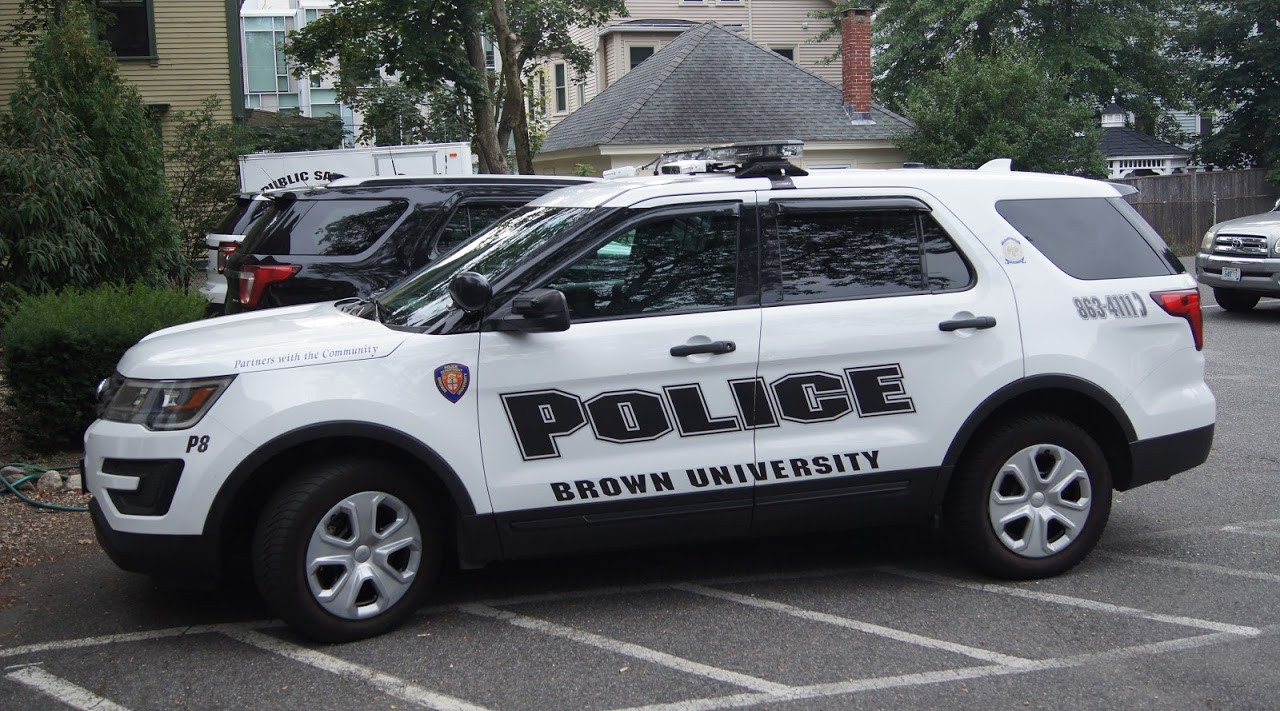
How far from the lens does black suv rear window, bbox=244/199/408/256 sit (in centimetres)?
820

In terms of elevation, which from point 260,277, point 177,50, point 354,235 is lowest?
point 260,277

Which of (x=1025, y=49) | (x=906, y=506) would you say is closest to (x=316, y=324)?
(x=906, y=506)

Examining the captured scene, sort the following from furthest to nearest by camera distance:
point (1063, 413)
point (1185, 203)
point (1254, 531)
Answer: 1. point (1185, 203)
2. point (1254, 531)
3. point (1063, 413)

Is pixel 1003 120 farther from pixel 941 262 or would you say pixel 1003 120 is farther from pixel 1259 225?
pixel 941 262

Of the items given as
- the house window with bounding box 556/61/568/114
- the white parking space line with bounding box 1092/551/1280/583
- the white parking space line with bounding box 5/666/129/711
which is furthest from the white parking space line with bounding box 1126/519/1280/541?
the house window with bounding box 556/61/568/114

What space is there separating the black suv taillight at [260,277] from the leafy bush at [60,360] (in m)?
0.67

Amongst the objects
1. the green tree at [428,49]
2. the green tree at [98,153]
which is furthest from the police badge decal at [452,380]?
the green tree at [428,49]

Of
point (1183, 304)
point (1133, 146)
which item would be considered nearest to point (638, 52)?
point (1133, 146)

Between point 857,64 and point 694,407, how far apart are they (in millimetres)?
23810

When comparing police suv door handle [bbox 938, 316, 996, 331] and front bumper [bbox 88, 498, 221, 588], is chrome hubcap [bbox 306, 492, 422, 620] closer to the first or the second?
front bumper [bbox 88, 498, 221, 588]

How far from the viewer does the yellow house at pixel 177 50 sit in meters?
21.0

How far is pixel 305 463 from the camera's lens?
473cm

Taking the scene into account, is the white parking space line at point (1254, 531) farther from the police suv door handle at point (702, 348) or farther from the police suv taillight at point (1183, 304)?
the police suv door handle at point (702, 348)

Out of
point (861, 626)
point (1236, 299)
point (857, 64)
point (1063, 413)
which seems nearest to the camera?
point (861, 626)
